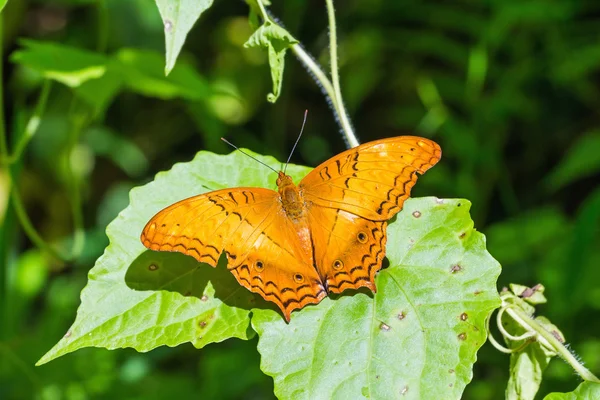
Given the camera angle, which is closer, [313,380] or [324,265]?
[313,380]

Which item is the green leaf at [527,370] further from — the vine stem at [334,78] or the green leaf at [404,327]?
the vine stem at [334,78]

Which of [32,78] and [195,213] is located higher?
[195,213]

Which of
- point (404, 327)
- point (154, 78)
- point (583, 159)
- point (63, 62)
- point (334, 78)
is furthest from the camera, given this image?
point (583, 159)

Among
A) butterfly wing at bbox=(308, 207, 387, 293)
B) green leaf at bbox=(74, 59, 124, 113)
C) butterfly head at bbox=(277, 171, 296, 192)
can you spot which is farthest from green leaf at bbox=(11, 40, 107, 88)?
butterfly wing at bbox=(308, 207, 387, 293)

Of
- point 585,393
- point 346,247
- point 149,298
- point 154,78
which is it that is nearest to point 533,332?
point 585,393

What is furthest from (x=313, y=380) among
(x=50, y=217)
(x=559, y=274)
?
(x=50, y=217)

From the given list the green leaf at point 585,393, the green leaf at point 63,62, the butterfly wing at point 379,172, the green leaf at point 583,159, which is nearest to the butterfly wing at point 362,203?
the butterfly wing at point 379,172

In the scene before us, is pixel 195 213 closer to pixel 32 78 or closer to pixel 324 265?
pixel 324 265

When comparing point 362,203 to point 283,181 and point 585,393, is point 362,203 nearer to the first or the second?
point 283,181
